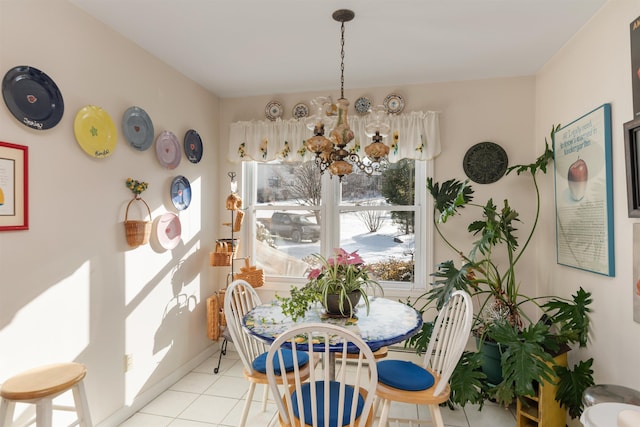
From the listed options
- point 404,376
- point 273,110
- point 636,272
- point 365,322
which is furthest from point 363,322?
point 273,110

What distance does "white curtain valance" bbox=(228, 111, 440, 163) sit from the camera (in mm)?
3141

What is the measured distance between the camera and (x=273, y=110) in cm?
349

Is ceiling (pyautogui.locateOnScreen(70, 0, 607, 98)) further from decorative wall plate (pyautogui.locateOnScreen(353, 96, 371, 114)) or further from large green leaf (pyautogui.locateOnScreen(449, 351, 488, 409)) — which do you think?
large green leaf (pyautogui.locateOnScreen(449, 351, 488, 409))

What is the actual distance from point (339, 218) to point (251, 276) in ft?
3.30

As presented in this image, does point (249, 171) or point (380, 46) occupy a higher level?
point (380, 46)

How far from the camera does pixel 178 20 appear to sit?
2215 millimetres

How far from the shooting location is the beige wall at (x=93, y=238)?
1778mm

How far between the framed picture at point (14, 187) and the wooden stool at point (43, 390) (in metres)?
0.70

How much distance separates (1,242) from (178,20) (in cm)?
158

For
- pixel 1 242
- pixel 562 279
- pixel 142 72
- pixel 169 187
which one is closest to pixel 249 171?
pixel 169 187

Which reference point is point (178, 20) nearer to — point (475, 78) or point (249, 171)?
point (249, 171)

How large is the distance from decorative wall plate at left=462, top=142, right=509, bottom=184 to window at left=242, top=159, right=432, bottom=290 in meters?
0.36

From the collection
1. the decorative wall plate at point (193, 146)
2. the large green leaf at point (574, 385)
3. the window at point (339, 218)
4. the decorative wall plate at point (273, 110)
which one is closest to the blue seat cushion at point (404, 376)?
the large green leaf at point (574, 385)

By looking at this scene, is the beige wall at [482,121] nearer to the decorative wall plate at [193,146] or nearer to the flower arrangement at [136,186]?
the decorative wall plate at [193,146]
